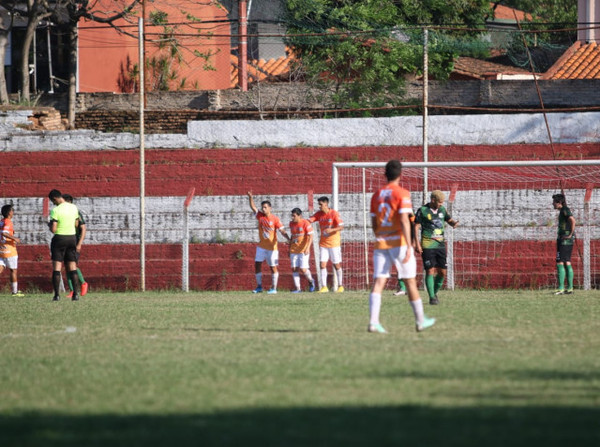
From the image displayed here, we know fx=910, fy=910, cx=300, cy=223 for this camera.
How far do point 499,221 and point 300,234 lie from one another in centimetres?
476

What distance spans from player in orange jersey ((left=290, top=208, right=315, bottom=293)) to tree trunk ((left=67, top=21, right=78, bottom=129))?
9618 millimetres

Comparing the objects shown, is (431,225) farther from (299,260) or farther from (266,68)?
(266,68)

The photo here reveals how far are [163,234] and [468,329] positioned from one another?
1297cm

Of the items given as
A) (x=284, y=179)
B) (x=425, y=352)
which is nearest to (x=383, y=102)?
(x=284, y=179)

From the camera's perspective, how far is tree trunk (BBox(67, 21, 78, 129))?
87.2ft

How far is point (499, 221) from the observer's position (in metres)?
21.1

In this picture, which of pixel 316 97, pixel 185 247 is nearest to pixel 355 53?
pixel 316 97

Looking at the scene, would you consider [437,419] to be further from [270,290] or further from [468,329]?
[270,290]

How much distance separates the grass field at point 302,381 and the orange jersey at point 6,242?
7656 millimetres

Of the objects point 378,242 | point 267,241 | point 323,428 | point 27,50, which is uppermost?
point 27,50

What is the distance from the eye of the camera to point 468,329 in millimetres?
10367

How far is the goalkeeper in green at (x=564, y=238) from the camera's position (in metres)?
17.0

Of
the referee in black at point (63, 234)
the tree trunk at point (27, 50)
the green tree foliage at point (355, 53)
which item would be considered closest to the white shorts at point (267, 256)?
the referee in black at point (63, 234)

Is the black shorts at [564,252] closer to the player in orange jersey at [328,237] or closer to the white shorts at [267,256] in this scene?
the player in orange jersey at [328,237]
